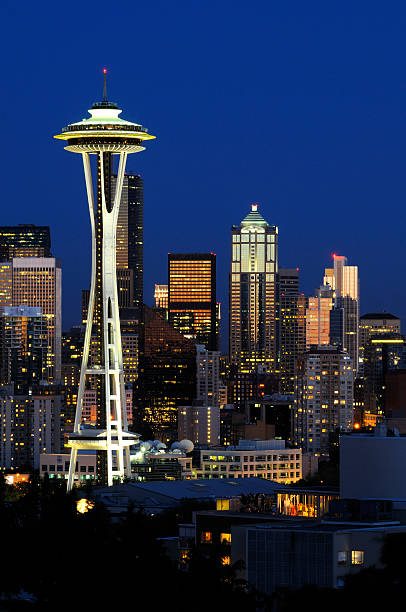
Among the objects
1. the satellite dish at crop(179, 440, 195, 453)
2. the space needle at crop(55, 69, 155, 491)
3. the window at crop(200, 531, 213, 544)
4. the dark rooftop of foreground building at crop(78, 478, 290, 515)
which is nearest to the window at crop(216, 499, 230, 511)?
the dark rooftop of foreground building at crop(78, 478, 290, 515)

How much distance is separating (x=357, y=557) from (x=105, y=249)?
282 ft

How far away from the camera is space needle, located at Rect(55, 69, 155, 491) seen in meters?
156

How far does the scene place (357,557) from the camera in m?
71.7

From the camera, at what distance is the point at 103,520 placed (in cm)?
8700

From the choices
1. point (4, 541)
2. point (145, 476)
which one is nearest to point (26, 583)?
point (4, 541)

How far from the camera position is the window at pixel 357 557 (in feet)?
234

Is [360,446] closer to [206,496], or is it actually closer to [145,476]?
[206,496]

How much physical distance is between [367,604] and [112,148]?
3752 inches

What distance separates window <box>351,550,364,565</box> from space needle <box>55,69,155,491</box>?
8228cm

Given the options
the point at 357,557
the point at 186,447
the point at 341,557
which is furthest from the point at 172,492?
the point at 341,557

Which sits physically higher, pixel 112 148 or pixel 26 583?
pixel 112 148

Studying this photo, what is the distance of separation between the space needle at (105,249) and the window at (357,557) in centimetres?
8228

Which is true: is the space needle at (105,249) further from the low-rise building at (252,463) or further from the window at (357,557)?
the window at (357,557)

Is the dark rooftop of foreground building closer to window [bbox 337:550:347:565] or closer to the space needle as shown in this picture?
the space needle
